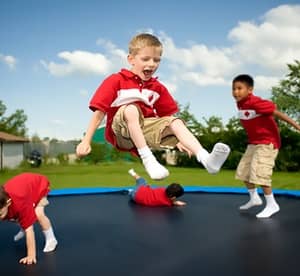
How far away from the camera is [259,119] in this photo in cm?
320

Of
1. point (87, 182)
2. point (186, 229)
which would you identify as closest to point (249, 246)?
point (186, 229)

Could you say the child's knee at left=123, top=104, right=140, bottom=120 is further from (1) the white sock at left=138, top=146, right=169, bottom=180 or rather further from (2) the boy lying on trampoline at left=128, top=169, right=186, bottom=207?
(2) the boy lying on trampoline at left=128, top=169, right=186, bottom=207

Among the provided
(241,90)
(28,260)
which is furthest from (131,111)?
(241,90)

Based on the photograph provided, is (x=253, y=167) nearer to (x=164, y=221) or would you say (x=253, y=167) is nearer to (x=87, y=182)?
(x=164, y=221)

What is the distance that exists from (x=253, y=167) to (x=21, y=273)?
1977mm

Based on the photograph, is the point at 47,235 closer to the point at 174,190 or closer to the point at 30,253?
the point at 30,253

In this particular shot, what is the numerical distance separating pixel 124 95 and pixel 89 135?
243mm

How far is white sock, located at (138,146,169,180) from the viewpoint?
1.68m

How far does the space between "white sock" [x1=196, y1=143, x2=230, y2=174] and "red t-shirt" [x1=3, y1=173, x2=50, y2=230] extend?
36.7 inches

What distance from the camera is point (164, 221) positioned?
302cm

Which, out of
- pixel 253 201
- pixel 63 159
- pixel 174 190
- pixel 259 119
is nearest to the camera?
pixel 259 119

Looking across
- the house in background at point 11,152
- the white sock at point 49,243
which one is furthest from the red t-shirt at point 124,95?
the house in background at point 11,152

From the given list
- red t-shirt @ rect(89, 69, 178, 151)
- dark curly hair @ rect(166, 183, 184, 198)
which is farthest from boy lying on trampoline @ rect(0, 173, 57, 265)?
dark curly hair @ rect(166, 183, 184, 198)

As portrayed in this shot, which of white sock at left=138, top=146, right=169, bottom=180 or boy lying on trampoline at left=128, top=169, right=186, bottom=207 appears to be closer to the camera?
white sock at left=138, top=146, right=169, bottom=180
